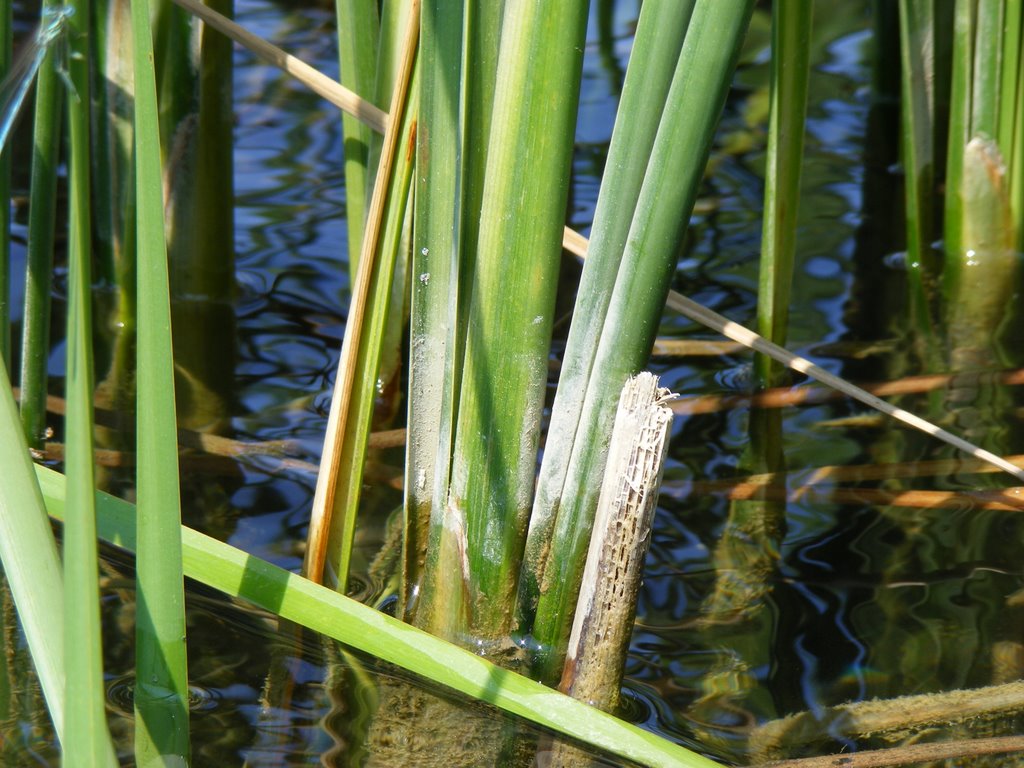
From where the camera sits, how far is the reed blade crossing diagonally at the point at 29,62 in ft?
2.52

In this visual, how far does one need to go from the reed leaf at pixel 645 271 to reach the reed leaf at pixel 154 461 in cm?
45

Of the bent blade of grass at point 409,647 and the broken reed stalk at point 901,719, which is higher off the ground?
the bent blade of grass at point 409,647

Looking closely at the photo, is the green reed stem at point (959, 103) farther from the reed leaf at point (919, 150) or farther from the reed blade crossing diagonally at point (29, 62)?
the reed blade crossing diagonally at point (29, 62)

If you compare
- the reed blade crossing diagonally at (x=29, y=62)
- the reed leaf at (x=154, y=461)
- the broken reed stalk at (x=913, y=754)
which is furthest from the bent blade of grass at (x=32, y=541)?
the broken reed stalk at (x=913, y=754)

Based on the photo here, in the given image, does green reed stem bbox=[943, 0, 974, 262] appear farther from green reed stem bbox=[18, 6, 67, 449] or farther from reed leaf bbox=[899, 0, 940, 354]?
green reed stem bbox=[18, 6, 67, 449]

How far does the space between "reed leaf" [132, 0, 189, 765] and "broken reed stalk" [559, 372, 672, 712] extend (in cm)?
46

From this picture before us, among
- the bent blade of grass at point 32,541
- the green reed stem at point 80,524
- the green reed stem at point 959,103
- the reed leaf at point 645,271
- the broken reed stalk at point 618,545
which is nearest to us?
the green reed stem at point 80,524

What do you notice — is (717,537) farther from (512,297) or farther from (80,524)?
(80,524)

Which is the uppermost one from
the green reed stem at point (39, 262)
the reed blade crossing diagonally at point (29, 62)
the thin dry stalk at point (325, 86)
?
the reed blade crossing diagonally at point (29, 62)

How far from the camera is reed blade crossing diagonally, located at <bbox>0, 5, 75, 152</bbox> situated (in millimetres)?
768

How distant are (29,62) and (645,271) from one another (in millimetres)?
565

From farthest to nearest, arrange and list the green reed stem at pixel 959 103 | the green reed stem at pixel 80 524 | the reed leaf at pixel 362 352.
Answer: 1. the green reed stem at pixel 959 103
2. the reed leaf at pixel 362 352
3. the green reed stem at pixel 80 524

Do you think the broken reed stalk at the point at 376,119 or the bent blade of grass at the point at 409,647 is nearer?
the bent blade of grass at the point at 409,647

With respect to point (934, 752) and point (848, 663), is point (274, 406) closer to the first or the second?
point (848, 663)
